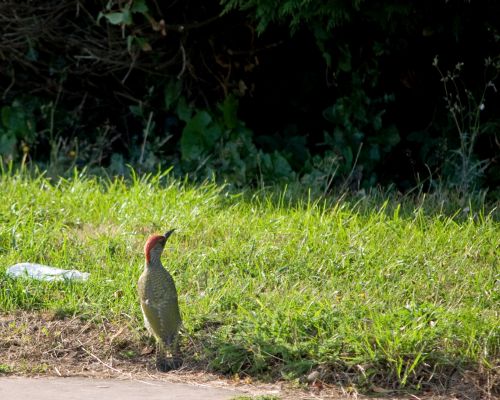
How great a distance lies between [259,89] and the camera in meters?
9.68

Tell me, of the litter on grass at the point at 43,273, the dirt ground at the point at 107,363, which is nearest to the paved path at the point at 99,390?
the dirt ground at the point at 107,363

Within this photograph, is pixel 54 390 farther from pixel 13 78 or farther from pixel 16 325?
pixel 13 78

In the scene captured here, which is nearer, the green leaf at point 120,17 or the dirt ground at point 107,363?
the dirt ground at point 107,363

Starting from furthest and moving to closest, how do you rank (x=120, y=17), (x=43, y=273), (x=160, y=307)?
(x=120, y=17) → (x=43, y=273) → (x=160, y=307)

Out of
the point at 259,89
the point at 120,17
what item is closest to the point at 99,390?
Result: the point at 120,17

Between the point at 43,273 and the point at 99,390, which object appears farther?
the point at 43,273

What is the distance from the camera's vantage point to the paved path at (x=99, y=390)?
4855 millimetres

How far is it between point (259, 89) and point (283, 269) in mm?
3736

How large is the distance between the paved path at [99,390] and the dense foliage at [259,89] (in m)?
3.46

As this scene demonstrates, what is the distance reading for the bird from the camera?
526 cm

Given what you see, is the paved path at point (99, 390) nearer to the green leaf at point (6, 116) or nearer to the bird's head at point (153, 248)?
the bird's head at point (153, 248)

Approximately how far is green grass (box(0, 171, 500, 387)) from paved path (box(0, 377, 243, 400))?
337mm

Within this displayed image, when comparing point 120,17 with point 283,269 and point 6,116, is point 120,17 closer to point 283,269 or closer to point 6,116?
point 6,116

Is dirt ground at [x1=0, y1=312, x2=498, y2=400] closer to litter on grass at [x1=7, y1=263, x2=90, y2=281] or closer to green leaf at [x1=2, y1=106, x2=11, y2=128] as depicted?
litter on grass at [x1=7, y1=263, x2=90, y2=281]
